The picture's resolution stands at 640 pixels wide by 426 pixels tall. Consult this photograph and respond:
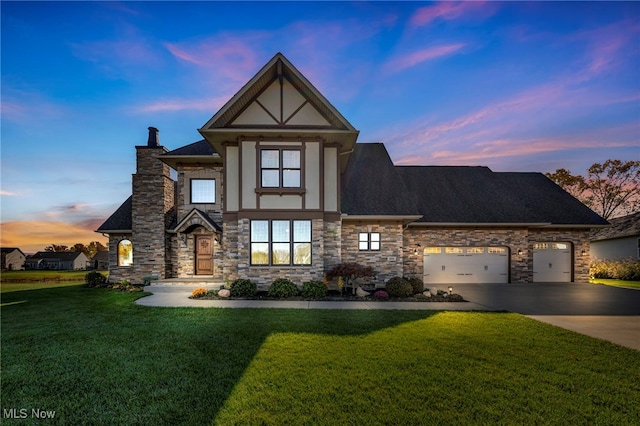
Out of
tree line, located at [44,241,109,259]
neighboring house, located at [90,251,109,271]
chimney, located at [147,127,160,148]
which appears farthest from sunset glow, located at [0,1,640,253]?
tree line, located at [44,241,109,259]

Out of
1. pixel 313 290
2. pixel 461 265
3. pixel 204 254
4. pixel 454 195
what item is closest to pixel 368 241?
pixel 313 290

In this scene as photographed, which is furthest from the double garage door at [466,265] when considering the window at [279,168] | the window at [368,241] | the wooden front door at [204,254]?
the wooden front door at [204,254]

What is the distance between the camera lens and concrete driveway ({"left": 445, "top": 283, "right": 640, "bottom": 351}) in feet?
25.6

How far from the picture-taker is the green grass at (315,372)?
12.3ft

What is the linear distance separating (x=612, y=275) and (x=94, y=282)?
115ft

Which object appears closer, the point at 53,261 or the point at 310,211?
the point at 310,211

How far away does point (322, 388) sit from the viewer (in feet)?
14.2

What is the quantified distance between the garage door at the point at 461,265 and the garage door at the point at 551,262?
274 cm

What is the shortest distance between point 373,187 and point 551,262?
1238 cm

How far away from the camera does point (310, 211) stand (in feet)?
42.5

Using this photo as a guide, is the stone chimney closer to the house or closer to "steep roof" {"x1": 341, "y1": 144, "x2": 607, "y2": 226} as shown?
the house

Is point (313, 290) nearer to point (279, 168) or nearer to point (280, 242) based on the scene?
point (280, 242)

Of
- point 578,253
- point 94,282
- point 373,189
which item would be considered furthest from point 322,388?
point 578,253

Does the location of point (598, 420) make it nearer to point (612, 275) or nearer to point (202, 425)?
point (202, 425)
